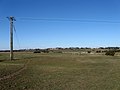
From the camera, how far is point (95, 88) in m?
14.8

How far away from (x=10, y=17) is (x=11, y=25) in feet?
7.15

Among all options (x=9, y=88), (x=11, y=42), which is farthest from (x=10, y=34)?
(x=9, y=88)

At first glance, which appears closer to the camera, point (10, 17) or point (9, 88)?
point (9, 88)

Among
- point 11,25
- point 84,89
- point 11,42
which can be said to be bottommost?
point 84,89

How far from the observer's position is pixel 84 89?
47.7 ft

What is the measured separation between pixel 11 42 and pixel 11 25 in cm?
390

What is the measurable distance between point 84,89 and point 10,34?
42.8 metres

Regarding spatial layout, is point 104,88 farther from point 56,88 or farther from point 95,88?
point 56,88

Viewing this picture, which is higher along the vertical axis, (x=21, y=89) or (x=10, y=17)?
(x=10, y=17)

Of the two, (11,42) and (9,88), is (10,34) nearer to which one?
(11,42)

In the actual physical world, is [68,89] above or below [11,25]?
below

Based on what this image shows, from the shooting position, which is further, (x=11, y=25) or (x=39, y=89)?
(x=11, y=25)

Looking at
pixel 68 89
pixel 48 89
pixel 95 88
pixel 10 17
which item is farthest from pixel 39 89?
pixel 10 17

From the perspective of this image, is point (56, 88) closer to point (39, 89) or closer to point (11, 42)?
point (39, 89)
